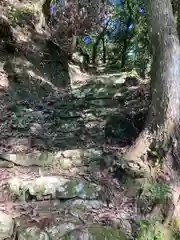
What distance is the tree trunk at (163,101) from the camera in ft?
13.2

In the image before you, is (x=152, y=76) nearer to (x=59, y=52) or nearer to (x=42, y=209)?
(x=42, y=209)

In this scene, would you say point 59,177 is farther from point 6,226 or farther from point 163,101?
point 163,101

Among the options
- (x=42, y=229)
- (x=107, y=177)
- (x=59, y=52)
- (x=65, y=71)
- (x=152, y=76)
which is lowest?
(x=42, y=229)

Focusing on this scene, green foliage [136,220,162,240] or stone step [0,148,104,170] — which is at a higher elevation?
stone step [0,148,104,170]

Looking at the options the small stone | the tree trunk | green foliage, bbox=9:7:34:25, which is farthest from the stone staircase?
green foliage, bbox=9:7:34:25

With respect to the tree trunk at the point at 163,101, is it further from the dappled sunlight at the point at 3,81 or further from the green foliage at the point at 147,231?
the dappled sunlight at the point at 3,81

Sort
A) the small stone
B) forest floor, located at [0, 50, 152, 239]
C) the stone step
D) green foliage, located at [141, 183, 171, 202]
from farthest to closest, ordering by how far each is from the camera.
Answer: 1. the stone step
2. green foliage, located at [141, 183, 171, 202]
3. forest floor, located at [0, 50, 152, 239]
4. the small stone

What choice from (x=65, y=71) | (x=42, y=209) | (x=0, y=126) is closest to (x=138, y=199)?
(x=42, y=209)

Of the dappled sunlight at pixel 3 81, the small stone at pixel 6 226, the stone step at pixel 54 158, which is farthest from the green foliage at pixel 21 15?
the small stone at pixel 6 226

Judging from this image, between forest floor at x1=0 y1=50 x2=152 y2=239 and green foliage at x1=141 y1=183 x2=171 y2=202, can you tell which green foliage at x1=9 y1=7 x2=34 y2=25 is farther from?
green foliage at x1=141 y1=183 x2=171 y2=202

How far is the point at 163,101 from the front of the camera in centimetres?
414

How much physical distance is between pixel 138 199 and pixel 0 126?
103 inches

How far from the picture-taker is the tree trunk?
4.02 m

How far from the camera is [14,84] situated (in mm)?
6801
